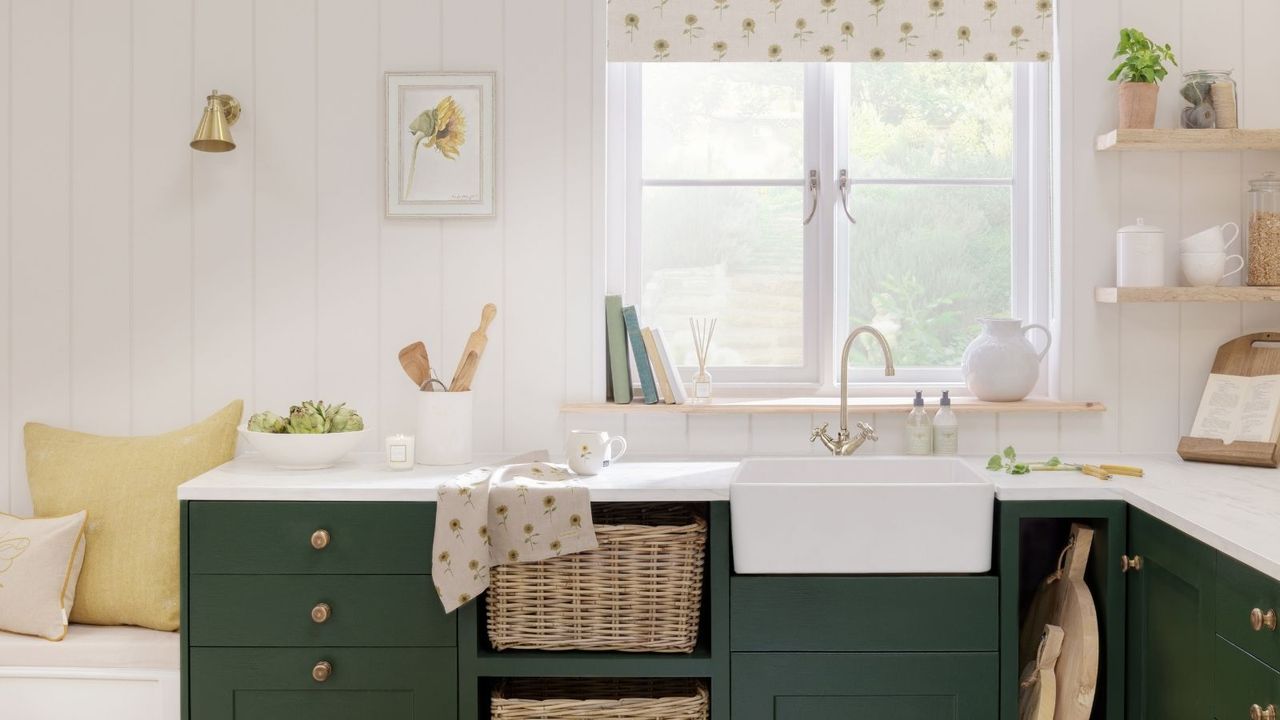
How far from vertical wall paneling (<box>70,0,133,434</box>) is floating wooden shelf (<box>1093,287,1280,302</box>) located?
101 inches

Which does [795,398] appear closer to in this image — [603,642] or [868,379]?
[868,379]

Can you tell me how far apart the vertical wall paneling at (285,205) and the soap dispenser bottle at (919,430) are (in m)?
1.55

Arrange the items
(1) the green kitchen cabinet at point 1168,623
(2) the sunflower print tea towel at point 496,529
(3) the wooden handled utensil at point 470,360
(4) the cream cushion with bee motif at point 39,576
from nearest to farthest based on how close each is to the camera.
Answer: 1. (1) the green kitchen cabinet at point 1168,623
2. (2) the sunflower print tea towel at point 496,529
3. (4) the cream cushion with bee motif at point 39,576
4. (3) the wooden handled utensil at point 470,360

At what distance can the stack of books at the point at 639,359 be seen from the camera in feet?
8.02

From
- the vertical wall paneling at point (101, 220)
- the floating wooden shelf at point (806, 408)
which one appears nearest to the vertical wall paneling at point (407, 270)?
the floating wooden shelf at point (806, 408)

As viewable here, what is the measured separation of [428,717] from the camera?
6.64 feet

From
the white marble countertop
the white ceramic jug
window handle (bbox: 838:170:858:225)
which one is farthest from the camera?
window handle (bbox: 838:170:858:225)

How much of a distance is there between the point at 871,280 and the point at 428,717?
1596 mm

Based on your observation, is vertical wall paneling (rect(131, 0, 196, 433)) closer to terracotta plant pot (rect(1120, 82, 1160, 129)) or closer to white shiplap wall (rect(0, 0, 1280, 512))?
white shiplap wall (rect(0, 0, 1280, 512))

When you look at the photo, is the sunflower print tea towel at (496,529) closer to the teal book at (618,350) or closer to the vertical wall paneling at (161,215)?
the teal book at (618,350)

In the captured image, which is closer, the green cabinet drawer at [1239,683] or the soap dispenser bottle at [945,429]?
the green cabinet drawer at [1239,683]

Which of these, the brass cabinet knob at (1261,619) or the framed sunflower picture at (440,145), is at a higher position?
the framed sunflower picture at (440,145)

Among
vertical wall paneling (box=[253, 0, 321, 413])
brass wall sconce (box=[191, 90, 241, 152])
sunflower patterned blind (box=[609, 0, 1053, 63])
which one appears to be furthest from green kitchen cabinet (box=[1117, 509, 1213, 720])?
brass wall sconce (box=[191, 90, 241, 152])

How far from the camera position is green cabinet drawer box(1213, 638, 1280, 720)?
1.43 metres
